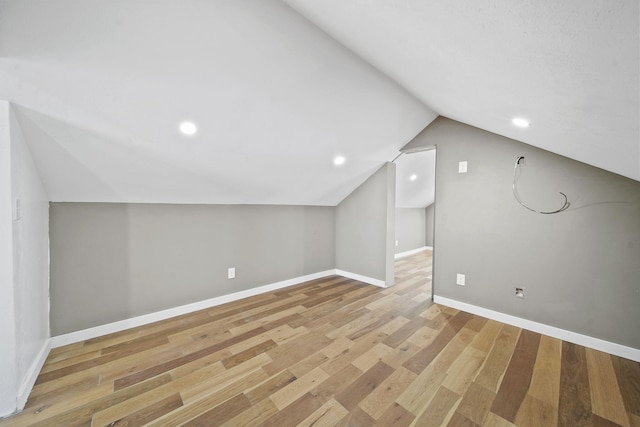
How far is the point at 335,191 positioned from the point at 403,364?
2289 mm

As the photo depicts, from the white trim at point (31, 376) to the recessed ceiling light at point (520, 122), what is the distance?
3.53 metres

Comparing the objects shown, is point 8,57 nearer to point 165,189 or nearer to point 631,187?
point 165,189

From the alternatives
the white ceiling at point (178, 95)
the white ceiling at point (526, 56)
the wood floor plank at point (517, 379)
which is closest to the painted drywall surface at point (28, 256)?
the white ceiling at point (178, 95)

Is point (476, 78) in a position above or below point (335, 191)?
above

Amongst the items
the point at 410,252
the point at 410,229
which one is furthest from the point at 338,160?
the point at 410,252

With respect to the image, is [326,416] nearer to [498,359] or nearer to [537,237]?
[498,359]

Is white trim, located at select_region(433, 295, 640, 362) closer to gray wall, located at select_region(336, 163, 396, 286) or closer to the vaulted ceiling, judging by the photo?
gray wall, located at select_region(336, 163, 396, 286)

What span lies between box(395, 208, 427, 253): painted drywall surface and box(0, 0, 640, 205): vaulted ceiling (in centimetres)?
361

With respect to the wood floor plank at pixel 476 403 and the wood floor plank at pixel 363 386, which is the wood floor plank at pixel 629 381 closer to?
the wood floor plank at pixel 476 403

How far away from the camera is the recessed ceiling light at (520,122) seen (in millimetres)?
1751

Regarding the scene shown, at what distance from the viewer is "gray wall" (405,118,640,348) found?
199 centimetres

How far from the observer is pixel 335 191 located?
3.56m

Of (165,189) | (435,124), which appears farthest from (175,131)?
(435,124)

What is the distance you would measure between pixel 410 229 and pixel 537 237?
3720mm
